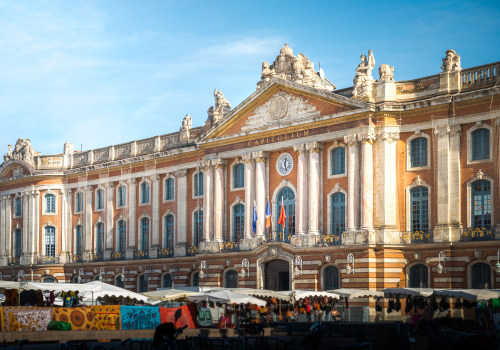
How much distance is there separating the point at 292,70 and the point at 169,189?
15.5 meters

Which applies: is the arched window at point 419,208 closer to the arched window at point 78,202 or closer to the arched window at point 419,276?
the arched window at point 419,276

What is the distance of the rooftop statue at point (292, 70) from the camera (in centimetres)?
5384

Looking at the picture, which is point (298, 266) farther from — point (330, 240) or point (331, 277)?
point (330, 240)

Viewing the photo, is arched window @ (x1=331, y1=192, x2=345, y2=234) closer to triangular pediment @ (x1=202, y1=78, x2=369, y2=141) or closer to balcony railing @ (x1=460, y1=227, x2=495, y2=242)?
triangular pediment @ (x1=202, y1=78, x2=369, y2=141)

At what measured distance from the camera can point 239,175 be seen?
190 ft

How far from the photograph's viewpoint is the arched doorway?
54.5 metres

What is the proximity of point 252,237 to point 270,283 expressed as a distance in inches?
122

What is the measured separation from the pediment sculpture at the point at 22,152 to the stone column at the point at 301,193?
30.5 meters

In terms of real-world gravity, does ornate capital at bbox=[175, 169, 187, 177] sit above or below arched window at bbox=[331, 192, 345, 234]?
above

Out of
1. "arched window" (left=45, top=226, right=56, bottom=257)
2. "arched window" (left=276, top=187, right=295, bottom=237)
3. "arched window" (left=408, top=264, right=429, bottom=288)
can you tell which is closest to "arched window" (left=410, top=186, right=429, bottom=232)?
"arched window" (left=408, top=264, right=429, bottom=288)

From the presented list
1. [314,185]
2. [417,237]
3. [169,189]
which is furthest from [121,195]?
[417,237]

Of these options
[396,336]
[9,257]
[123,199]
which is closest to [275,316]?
[396,336]

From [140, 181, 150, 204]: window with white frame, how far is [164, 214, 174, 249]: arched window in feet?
9.05

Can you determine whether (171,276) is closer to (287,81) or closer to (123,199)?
(123,199)
